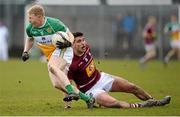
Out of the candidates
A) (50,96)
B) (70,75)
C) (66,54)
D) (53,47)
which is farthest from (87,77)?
(50,96)

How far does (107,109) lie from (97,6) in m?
30.9

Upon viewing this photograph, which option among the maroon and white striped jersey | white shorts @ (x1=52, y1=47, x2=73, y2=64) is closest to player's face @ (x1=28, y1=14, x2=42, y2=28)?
white shorts @ (x1=52, y1=47, x2=73, y2=64)

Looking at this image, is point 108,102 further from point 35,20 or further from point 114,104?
point 35,20

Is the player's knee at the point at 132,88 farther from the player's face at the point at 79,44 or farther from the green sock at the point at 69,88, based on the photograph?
the green sock at the point at 69,88

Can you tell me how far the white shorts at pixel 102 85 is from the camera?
49.9ft

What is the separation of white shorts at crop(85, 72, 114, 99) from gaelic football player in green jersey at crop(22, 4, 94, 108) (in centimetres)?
40

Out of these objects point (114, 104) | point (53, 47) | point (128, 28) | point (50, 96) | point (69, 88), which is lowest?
point (128, 28)

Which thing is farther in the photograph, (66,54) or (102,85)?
(102,85)

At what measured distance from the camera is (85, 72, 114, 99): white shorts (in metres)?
15.2

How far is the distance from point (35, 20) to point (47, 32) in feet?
1.18

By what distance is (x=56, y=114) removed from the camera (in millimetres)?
14039

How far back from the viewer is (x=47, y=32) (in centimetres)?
1518

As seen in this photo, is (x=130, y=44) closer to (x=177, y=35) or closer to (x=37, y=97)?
(x=177, y=35)

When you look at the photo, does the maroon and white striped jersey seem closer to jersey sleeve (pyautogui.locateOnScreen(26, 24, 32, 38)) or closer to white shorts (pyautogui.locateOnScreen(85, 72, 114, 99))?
white shorts (pyautogui.locateOnScreen(85, 72, 114, 99))
